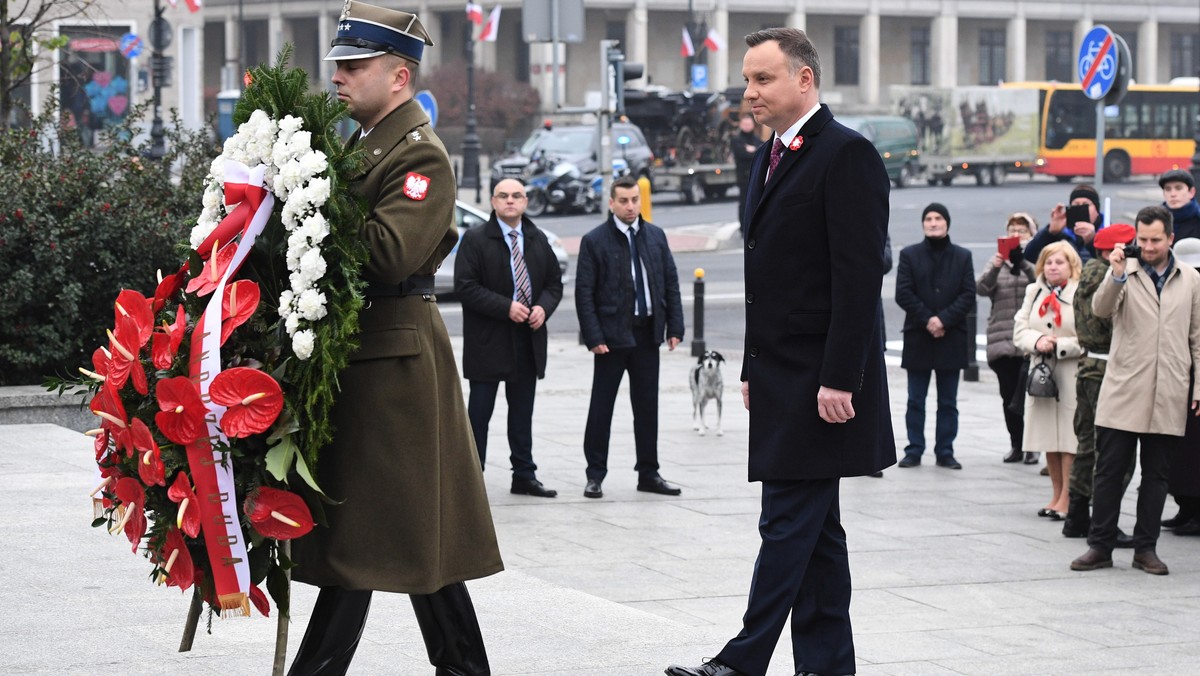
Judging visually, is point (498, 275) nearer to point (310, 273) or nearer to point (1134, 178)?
point (310, 273)

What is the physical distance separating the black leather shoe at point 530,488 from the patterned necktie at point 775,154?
17.1 feet

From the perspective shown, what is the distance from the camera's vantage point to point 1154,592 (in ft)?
26.7

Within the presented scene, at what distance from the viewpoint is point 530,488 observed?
33.9 feet

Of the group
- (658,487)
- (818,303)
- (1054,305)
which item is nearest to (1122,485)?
(1054,305)

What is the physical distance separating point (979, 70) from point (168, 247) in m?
82.7

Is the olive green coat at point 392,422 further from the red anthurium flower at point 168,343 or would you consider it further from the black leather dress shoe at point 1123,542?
the black leather dress shoe at point 1123,542

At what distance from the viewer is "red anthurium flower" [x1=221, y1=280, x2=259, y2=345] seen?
4379mm

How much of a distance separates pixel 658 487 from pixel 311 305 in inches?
248

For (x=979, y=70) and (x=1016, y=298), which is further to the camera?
(x=979, y=70)

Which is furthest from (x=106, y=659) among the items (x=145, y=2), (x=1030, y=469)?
(x=145, y=2)

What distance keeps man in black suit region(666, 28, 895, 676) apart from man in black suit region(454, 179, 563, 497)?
5.14m

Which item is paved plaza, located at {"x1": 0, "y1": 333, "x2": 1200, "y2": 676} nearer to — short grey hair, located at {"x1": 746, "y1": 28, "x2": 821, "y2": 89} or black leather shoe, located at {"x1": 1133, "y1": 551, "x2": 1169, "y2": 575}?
black leather shoe, located at {"x1": 1133, "y1": 551, "x2": 1169, "y2": 575}

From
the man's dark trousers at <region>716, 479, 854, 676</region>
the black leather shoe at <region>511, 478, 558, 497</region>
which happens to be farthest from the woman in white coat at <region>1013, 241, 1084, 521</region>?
the man's dark trousers at <region>716, 479, 854, 676</region>

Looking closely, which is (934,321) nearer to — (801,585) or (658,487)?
(658,487)
